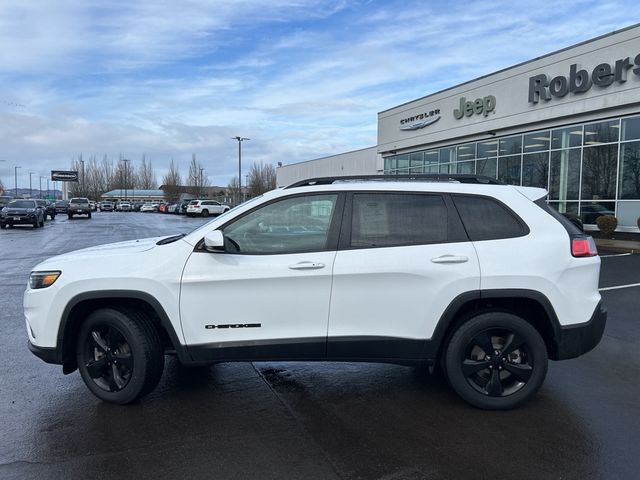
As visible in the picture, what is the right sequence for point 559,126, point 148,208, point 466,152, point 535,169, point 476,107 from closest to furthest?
point 559,126 < point 535,169 < point 476,107 < point 466,152 < point 148,208

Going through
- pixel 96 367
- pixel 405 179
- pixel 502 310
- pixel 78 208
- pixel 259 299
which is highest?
pixel 405 179

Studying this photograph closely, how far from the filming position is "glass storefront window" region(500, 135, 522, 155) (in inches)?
927

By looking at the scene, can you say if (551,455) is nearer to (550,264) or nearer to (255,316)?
(550,264)

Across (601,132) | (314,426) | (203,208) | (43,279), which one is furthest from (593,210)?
(203,208)

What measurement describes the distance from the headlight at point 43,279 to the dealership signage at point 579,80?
19.9 m

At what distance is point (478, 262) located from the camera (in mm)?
3891

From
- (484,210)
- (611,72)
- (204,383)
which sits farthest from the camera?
(611,72)

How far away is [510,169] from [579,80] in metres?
5.08

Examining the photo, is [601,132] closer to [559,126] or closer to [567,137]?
[567,137]

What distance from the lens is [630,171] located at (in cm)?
1847

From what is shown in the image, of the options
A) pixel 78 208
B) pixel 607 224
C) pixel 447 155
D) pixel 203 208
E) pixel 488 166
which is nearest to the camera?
pixel 607 224

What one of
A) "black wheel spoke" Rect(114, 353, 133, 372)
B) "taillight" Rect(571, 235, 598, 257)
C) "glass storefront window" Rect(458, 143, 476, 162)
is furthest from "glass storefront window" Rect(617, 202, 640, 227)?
"black wheel spoke" Rect(114, 353, 133, 372)

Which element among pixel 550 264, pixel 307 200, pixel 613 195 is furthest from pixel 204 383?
pixel 613 195

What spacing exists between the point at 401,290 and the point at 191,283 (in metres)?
1.58
